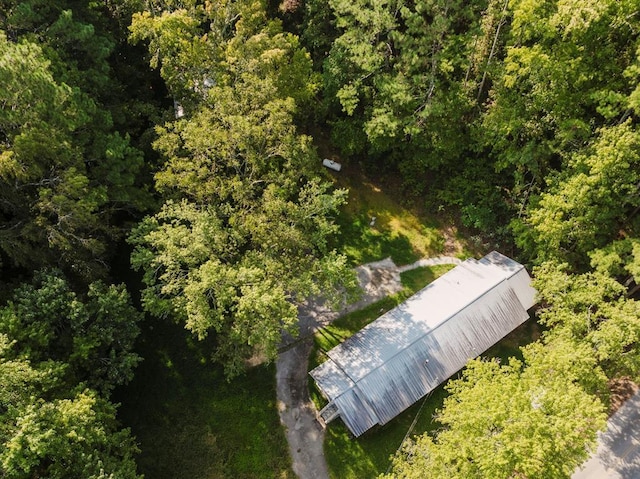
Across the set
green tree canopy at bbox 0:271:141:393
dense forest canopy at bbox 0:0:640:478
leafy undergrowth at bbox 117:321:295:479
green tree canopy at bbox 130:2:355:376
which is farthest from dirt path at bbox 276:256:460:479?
green tree canopy at bbox 0:271:141:393

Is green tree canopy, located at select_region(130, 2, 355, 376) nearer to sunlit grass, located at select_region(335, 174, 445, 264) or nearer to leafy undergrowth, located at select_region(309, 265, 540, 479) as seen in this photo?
leafy undergrowth, located at select_region(309, 265, 540, 479)

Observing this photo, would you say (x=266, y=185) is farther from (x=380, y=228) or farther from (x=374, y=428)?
(x=374, y=428)

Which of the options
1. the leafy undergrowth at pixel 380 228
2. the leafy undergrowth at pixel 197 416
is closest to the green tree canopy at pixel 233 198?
the leafy undergrowth at pixel 197 416

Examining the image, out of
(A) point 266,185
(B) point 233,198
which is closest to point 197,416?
(B) point 233,198

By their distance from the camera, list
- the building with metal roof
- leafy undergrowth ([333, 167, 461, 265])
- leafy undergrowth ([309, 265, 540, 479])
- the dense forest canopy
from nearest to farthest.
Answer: the dense forest canopy → the building with metal roof → leafy undergrowth ([309, 265, 540, 479]) → leafy undergrowth ([333, 167, 461, 265])

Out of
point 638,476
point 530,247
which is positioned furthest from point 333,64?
point 638,476
